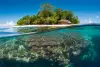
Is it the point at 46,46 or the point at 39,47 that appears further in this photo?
the point at 46,46

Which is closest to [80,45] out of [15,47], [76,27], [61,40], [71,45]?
[71,45]

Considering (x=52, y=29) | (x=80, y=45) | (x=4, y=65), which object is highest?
(x=52, y=29)

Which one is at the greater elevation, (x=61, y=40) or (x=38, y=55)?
(x=61, y=40)

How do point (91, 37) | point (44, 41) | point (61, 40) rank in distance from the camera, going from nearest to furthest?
point (44, 41) → point (61, 40) → point (91, 37)

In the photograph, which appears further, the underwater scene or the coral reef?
the coral reef

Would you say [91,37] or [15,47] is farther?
[91,37]

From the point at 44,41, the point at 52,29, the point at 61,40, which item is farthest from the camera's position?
the point at 61,40

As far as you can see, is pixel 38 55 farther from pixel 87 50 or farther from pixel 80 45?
pixel 87 50

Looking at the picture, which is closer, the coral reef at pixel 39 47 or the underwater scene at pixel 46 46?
the underwater scene at pixel 46 46
